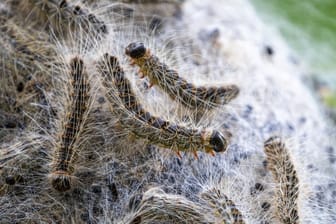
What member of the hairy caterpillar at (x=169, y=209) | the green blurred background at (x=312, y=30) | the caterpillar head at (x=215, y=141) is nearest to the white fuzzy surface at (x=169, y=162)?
the hairy caterpillar at (x=169, y=209)

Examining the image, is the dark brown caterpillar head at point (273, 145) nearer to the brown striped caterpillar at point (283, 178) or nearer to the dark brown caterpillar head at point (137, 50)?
the brown striped caterpillar at point (283, 178)

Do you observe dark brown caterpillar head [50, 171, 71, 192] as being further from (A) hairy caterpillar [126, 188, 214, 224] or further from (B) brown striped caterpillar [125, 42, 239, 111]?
(B) brown striped caterpillar [125, 42, 239, 111]

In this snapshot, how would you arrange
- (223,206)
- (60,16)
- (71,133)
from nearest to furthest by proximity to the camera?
(223,206) → (71,133) → (60,16)

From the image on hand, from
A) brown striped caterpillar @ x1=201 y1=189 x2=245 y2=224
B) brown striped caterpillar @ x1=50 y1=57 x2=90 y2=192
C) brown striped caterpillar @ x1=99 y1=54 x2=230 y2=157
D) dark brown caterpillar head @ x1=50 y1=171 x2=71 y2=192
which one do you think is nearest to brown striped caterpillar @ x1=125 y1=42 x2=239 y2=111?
brown striped caterpillar @ x1=99 y1=54 x2=230 y2=157

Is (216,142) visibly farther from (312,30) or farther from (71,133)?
(312,30)

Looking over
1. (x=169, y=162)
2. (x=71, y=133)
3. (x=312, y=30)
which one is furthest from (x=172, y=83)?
(x=312, y=30)

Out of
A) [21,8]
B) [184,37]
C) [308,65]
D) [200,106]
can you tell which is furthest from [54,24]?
[308,65]

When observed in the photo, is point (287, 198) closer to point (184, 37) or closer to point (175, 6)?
point (184, 37)
